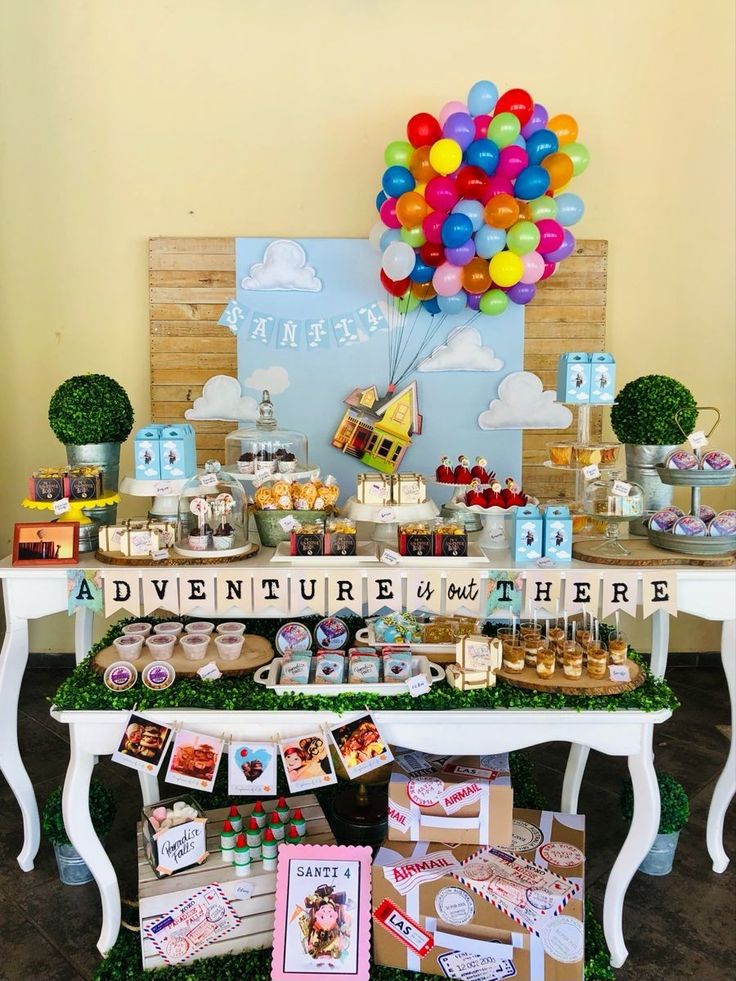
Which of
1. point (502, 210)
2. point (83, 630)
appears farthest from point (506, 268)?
point (83, 630)

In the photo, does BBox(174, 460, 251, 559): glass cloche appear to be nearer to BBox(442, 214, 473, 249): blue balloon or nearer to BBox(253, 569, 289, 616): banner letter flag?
BBox(253, 569, 289, 616): banner letter flag

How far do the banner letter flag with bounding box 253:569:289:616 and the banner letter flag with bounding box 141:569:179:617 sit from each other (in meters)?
0.25

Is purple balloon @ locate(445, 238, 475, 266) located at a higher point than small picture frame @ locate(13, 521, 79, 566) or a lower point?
higher

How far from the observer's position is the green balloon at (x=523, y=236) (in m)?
3.29

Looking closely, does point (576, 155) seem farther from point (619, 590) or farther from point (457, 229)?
point (619, 590)

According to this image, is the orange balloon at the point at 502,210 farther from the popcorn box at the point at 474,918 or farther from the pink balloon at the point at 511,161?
the popcorn box at the point at 474,918

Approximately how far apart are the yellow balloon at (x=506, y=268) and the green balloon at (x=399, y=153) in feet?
1.99

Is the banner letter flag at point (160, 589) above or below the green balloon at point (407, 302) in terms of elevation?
below

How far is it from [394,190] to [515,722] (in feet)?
7.79

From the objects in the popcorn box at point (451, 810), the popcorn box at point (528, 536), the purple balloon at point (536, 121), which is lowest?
the popcorn box at point (451, 810)

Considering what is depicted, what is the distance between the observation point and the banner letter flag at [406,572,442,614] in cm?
236

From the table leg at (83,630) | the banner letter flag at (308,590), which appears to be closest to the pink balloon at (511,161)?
the banner letter flag at (308,590)

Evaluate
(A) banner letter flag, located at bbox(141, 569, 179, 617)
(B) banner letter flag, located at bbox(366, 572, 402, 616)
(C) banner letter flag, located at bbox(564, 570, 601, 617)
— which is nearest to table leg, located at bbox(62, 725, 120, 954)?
(A) banner letter flag, located at bbox(141, 569, 179, 617)

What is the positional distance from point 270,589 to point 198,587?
22cm
